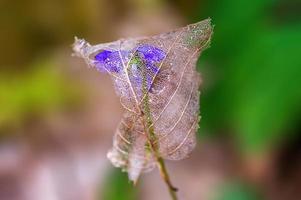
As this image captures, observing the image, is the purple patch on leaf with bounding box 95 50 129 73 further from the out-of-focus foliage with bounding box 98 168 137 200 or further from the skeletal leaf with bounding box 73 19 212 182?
the out-of-focus foliage with bounding box 98 168 137 200

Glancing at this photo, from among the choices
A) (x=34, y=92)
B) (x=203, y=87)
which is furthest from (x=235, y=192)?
(x=34, y=92)

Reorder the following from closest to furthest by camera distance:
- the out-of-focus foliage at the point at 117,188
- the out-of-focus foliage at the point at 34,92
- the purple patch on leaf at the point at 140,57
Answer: the purple patch on leaf at the point at 140,57
the out-of-focus foliage at the point at 117,188
the out-of-focus foliage at the point at 34,92

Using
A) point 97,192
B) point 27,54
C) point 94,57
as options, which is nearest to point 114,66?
point 94,57

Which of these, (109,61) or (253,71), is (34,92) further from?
(109,61)

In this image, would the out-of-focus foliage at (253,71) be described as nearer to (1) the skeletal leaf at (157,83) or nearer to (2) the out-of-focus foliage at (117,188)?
(2) the out-of-focus foliage at (117,188)

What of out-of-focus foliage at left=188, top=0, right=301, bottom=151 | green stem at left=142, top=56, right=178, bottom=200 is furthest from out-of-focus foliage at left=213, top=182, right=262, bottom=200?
green stem at left=142, top=56, right=178, bottom=200

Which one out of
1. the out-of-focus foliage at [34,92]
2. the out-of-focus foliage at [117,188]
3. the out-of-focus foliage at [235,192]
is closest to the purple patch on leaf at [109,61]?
the out-of-focus foliage at [117,188]

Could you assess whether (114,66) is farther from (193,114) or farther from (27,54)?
(27,54)
